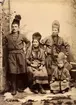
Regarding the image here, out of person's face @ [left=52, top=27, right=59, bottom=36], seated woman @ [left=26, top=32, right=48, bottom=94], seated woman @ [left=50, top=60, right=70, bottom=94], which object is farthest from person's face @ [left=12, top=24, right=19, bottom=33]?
seated woman @ [left=50, top=60, right=70, bottom=94]

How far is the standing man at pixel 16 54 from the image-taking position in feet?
4.70

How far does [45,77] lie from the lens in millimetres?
1449

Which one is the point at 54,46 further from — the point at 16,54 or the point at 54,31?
the point at 16,54

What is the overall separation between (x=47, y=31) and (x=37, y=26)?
0.07 metres

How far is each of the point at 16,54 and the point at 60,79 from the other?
0.30m

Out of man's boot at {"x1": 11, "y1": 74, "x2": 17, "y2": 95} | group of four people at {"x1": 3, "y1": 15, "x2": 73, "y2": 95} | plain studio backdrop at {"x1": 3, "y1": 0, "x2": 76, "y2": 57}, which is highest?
plain studio backdrop at {"x1": 3, "y1": 0, "x2": 76, "y2": 57}

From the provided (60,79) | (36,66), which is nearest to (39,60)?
(36,66)

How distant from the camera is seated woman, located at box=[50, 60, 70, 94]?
4.79 ft

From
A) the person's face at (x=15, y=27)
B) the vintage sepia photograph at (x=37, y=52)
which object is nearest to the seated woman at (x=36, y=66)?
the vintage sepia photograph at (x=37, y=52)

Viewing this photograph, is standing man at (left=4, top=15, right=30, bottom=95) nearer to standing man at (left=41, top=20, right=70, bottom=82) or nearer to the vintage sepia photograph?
the vintage sepia photograph

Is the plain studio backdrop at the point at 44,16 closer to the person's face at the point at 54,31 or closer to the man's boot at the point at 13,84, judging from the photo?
the person's face at the point at 54,31

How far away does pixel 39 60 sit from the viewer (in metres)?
1.46

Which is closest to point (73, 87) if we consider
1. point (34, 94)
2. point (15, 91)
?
point (34, 94)

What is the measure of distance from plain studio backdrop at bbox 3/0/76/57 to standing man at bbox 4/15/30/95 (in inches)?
1.4
